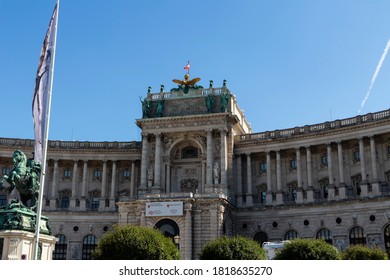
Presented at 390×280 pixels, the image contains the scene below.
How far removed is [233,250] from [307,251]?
5.72m

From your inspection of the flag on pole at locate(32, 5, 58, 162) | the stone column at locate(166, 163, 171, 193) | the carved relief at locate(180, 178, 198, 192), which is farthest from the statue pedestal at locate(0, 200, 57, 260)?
the carved relief at locate(180, 178, 198, 192)

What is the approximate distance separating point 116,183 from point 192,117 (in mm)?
16067

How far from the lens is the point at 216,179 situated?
235ft

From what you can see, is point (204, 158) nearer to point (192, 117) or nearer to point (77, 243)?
point (192, 117)

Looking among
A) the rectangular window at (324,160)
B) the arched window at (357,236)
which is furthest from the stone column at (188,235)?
the arched window at (357,236)

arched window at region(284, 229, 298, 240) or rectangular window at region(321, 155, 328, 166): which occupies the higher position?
rectangular window at region(321, 155, 328, 166)

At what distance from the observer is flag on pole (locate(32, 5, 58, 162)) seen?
93.7ft

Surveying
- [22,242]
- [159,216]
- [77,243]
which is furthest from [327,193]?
[22,242]

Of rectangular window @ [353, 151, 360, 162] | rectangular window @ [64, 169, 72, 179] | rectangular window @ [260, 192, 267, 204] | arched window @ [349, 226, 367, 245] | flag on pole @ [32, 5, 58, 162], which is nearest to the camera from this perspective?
flag on pole @ [32, 5, 58, 162]

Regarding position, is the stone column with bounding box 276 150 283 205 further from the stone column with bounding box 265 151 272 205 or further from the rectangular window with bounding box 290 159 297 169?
the rectangular window with bounding box 290 159 297 169

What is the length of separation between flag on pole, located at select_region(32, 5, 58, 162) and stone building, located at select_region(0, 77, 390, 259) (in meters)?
39.3

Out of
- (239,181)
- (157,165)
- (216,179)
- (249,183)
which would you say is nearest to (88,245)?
(157,165)

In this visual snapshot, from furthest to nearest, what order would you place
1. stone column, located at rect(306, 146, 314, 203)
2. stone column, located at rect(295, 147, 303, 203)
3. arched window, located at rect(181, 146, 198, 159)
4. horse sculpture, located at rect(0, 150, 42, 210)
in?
arched window, located at rect(181, 146, 198, 159) < stone column, located at rect(295, 147, 303, 203) < stone column, located at rect(306, 146, 314, 203) < horse sculpture, located at rect(0, 150, 42, 210)

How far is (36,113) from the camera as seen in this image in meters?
29.1
